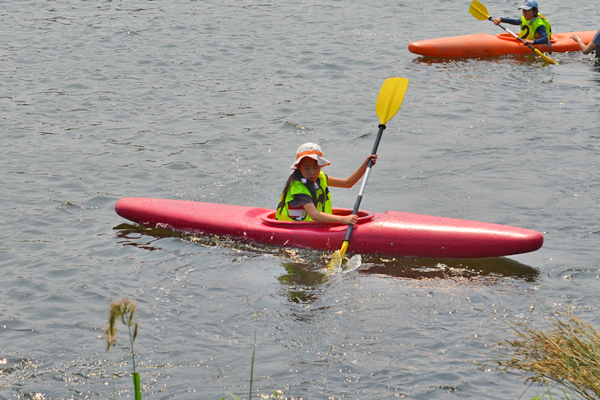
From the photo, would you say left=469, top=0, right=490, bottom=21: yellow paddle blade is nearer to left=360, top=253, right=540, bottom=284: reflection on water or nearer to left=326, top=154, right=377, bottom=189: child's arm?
left=326, top=154, right=377, bottom=189: child's arm

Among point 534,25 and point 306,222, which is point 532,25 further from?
point 306,222

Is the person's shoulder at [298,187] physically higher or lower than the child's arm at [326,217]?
higher

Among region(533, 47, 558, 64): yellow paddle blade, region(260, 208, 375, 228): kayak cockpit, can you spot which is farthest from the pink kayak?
region(533, 47, 558, 64): yellow paddle blade

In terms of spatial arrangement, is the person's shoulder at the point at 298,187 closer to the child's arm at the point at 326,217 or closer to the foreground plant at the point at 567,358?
the child's arm at the point at 326,217

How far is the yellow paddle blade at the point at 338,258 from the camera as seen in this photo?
191 inches

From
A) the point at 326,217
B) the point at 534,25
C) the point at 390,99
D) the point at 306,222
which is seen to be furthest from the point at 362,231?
the point at 534,25

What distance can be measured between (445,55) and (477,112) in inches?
102

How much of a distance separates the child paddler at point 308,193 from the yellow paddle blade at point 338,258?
0.21 metres

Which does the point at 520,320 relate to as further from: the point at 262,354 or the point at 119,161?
the point at 119,161

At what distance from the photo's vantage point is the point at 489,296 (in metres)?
4.39

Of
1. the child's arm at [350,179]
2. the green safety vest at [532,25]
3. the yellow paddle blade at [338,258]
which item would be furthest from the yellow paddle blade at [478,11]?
the yellow paddle blade at [338,258]

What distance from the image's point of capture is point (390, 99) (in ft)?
19.8

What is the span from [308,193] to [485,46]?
6.71m

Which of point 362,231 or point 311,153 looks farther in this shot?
point 362,231
